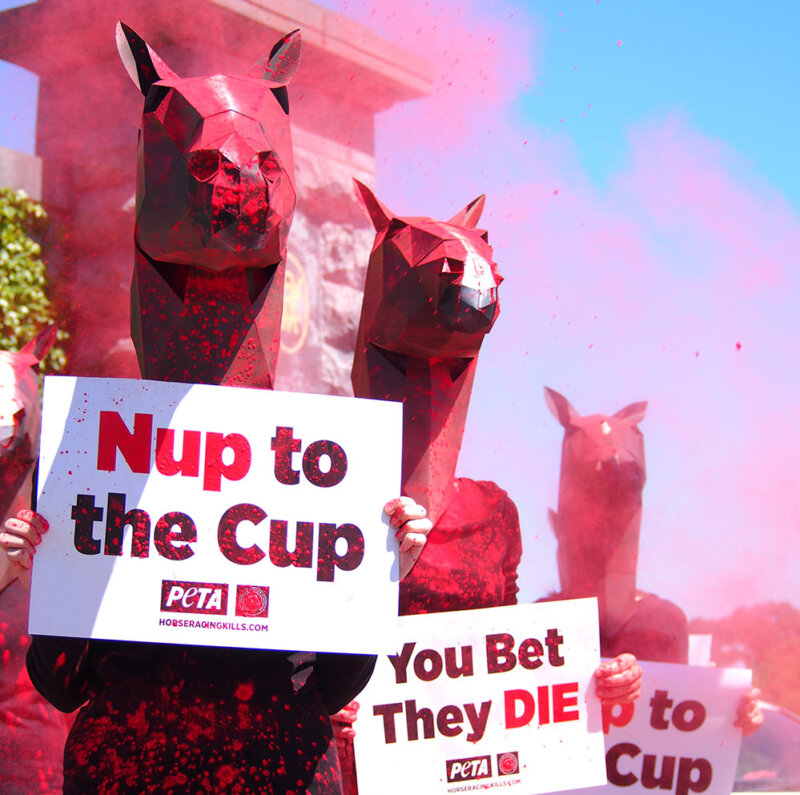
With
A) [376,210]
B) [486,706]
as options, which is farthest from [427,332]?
[486,706]

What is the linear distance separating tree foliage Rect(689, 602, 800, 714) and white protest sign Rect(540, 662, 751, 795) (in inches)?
59.5

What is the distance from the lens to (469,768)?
2.43 metres

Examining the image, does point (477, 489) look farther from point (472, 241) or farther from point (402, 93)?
point (402, 93)

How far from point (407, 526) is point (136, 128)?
9.69 feet

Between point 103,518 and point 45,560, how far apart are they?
0.39 ft

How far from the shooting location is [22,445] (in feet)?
10.1

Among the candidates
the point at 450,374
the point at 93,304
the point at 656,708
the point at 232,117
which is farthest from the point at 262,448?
the point at 93,304

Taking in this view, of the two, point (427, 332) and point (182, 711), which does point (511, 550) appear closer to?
point (427, 332)

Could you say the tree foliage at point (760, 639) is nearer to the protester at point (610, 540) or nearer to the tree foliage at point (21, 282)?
the protester at point (610, 540)

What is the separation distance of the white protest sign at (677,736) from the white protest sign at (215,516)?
4.74ft

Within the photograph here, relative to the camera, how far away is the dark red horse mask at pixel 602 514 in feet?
11.8

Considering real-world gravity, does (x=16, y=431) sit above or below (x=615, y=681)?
above

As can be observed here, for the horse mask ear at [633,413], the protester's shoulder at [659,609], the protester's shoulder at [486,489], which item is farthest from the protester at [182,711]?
the horse mask ear at [633,413]

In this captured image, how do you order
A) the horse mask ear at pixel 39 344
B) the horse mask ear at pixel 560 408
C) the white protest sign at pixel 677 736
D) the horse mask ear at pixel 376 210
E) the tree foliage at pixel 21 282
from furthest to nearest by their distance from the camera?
the tree foliage at pixel 21 282 < the horse mask ear at pixel 560 408 < the horse mask ear at pixel 39 344 < the white protest sign at pixel 677 736 < the horse mask ear at pixel 376 210
